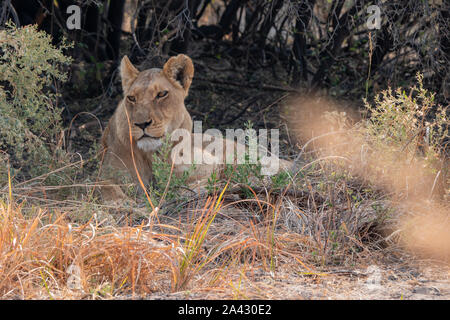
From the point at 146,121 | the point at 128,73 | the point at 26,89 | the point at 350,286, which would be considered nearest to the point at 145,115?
the point at 146,121

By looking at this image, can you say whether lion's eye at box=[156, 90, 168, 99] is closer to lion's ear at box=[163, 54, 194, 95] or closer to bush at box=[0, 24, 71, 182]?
lion's ear at box=[163, 54, 194, 95]

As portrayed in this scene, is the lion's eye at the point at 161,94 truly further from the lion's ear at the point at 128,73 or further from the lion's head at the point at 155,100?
the lion's ear at the point at 128,73

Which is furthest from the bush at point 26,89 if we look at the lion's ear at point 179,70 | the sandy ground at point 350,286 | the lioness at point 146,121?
the sandy ground at point 350,286

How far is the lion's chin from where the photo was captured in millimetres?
5012

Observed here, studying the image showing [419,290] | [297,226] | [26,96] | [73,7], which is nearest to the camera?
[419,290]

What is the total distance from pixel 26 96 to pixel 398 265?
3.11 meters

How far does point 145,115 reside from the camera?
16.2ft

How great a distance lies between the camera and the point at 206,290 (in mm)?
3020

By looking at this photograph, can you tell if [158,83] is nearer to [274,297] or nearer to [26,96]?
[26,96]

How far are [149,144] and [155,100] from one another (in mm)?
370

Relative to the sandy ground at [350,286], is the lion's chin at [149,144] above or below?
above

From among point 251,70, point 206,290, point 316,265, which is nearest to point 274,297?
point 206,290

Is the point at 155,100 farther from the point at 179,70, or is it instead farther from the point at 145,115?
the point at 179,70

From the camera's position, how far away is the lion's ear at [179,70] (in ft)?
17.2
